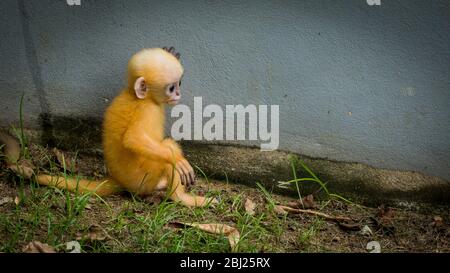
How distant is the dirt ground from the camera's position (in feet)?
15.2

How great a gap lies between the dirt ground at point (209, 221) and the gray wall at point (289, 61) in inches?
19.0

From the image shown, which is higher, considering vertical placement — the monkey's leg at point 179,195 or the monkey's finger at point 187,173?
the monkey's finger at point 187,173

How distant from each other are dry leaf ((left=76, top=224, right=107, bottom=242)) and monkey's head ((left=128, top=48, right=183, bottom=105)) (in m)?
1.09

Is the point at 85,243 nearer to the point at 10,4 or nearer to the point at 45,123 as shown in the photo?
the point at 45,123

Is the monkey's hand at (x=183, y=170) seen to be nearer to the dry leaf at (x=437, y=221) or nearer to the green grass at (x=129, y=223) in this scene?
the green grass at (x=129, y=223)

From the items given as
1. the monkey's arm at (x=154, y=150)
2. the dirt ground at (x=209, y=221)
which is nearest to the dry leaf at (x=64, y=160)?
the dirt ground at (x=209, y=221)

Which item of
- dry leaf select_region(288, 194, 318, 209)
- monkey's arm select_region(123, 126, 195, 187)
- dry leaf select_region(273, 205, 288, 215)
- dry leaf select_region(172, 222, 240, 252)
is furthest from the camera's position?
dry leaf select_region(288, 194, 318, 209)

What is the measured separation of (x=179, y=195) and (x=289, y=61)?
4.80 feet

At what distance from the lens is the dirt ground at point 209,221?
463 cm

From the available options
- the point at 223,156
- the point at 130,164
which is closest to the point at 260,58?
the point at 223,156

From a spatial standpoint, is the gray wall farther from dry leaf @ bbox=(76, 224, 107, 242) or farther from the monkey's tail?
dry leaf @ bbox=(76, 224, 107, 242)

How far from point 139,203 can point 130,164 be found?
1.08ft

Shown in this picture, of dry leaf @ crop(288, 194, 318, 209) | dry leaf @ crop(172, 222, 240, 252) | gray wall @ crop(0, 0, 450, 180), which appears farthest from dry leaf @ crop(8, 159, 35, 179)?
dry leaf @ crop(288, 194, 318, 209)

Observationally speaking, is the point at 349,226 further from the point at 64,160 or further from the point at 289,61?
the point at 64,160
